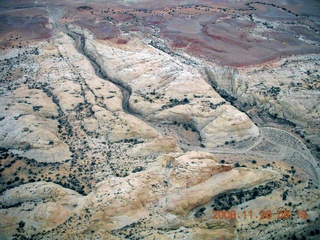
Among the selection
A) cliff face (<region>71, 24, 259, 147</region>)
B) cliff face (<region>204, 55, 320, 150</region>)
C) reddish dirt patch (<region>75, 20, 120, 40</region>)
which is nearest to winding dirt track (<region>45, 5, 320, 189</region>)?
cliff face (<region>71, 24, 259, 147</region>)

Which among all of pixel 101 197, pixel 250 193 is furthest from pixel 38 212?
pixel 250 193

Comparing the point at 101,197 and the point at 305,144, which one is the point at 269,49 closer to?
the point at 305,144

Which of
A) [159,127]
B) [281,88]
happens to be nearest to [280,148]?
[281,88]

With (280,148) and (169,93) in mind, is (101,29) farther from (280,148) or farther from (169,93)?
(280,148)

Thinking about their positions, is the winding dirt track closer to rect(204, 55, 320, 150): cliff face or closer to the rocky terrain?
the rocky terrain

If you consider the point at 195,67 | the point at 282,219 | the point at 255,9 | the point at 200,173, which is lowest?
the point at 282,219
